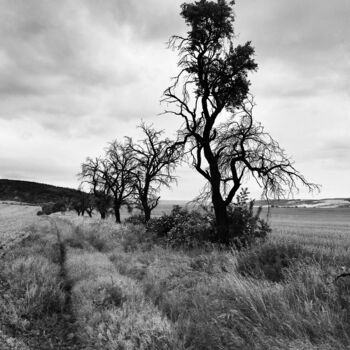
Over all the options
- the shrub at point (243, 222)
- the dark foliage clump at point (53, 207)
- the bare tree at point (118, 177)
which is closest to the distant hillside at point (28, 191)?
the dark foliage clump at point (53, 207)

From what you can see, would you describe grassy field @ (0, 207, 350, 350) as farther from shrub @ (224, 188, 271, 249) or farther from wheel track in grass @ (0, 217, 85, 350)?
shrub @ (224, 188, 271, 249)

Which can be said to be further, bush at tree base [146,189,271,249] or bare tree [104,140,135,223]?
bare tree [104,140,135,223]

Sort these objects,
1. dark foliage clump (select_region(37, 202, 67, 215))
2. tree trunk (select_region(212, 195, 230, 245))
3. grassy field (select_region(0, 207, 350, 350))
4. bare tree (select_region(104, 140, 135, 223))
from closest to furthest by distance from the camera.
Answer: grassy field (select_region(0, 207, 350, 350)) < tree trunk (select_region(212, 195, 230, 245)) < bare tree (select_region(104, 140, 135, 223)) < dark foliage clump (select_region(37, 202, 67, 215))

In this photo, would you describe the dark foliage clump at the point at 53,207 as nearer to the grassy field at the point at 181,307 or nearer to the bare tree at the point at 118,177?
the bare tree at the point at 118,177

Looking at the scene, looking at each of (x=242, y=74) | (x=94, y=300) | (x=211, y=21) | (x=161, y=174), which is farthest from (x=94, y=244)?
(x=161, y=174)

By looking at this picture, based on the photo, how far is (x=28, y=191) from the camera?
158125 millimetres

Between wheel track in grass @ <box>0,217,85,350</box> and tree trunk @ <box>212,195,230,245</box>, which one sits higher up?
tree trunk @ <box>212,195,230,245</box>

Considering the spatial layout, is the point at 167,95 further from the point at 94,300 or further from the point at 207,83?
the point at 94,300

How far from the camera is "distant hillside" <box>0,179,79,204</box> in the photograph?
146 m

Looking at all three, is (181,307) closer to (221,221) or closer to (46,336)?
(46,336)

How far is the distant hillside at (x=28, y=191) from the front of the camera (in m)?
146

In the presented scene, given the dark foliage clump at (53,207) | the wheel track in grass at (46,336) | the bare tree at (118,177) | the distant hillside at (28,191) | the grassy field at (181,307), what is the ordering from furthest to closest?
the distant hillside at (28,191)
the dark foliage clump at (53,207)
the bare tree at (118,177)
the wheel track in grass at (46,336)
the grassy field at (181,307)

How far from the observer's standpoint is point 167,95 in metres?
14.6

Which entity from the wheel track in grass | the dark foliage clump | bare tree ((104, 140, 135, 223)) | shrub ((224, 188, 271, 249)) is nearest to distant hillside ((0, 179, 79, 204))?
the dark foliage clump
